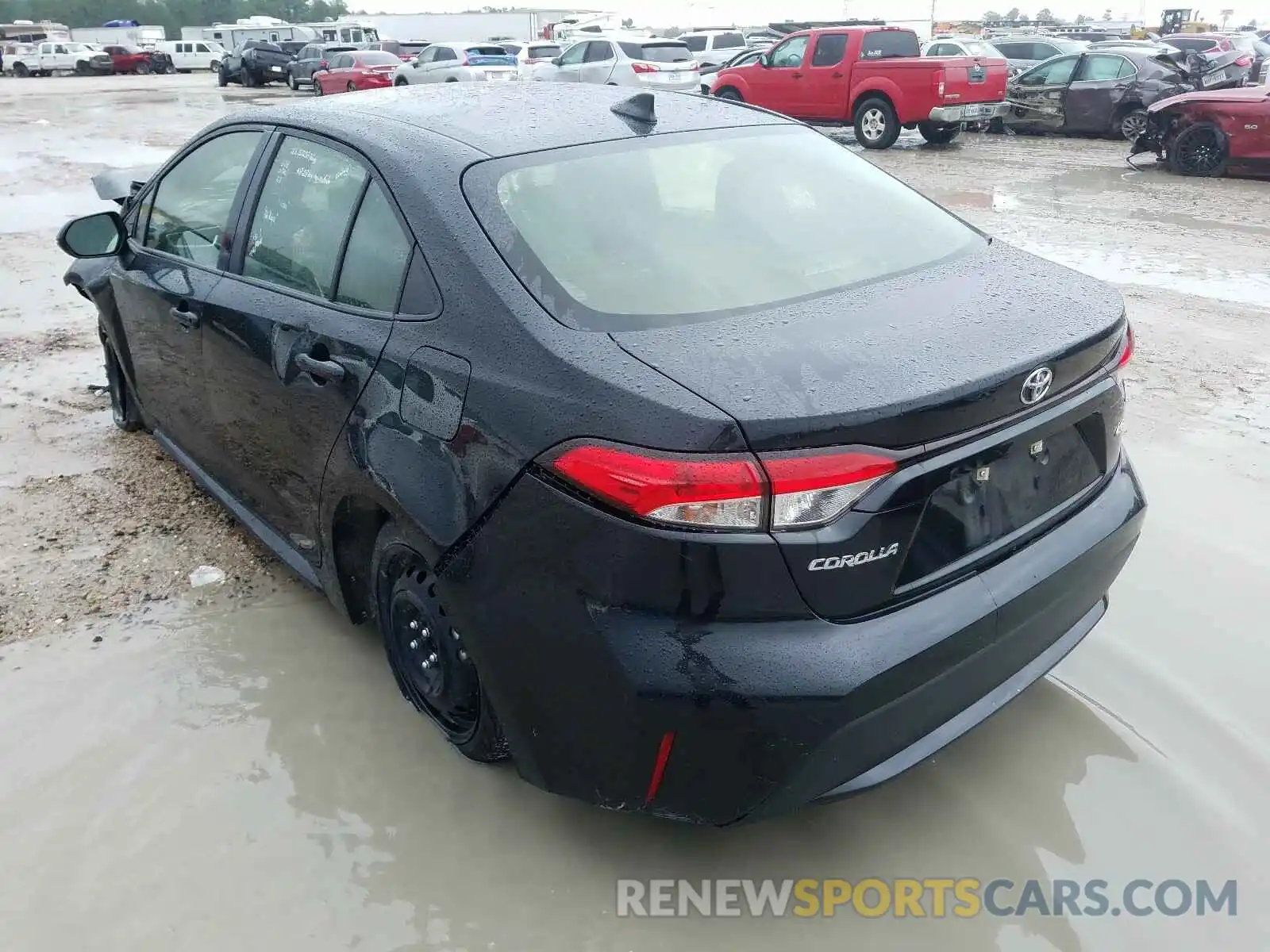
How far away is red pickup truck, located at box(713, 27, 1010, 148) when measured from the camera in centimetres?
1564

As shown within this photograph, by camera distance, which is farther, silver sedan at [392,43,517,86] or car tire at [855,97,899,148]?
silver sedan at [392,43,517,86]

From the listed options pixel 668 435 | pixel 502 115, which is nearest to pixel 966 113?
pixel 502 115

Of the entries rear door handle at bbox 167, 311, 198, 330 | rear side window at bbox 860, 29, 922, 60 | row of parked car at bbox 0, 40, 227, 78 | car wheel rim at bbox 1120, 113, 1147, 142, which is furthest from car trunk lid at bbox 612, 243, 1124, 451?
row of parked car at bbox 0, 40, 227, 78

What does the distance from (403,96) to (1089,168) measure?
41.8 ft

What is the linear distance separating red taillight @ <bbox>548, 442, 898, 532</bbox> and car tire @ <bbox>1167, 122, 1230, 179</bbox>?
12.9 metres

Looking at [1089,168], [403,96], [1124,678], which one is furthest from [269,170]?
[1089,168]

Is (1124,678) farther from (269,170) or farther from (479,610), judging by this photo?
(269,170)

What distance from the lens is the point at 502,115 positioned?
289 centimetres

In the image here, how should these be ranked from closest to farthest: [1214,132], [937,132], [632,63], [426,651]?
[426,651] → [1214,132] → [937,132] → [632,63]

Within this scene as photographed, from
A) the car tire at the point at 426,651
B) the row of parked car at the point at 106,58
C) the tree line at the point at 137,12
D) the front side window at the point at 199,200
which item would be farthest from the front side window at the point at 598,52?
the tree line at the point at 137,12

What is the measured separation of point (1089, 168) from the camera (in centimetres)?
1359

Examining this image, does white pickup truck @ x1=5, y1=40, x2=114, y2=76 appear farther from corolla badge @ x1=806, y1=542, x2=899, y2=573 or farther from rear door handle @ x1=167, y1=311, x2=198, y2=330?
corolla badge @ x1=806, y1=542, x2=899, y2=573

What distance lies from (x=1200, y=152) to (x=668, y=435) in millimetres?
13289

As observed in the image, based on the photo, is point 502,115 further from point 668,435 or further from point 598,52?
point 598,52
